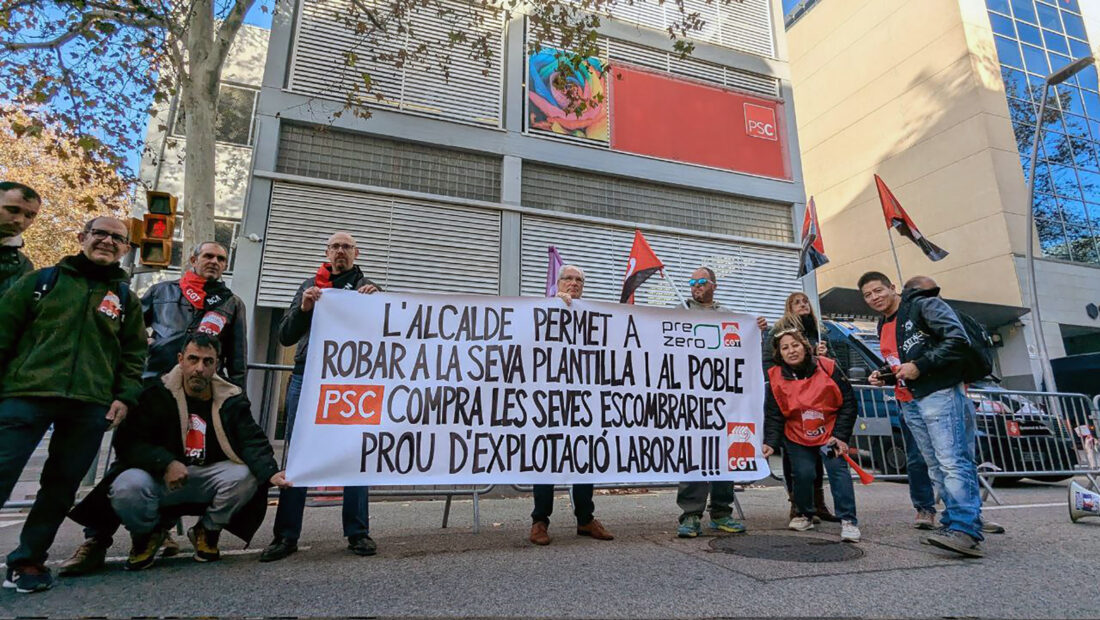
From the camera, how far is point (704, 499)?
4254 mm

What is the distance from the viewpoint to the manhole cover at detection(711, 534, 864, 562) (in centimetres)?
357

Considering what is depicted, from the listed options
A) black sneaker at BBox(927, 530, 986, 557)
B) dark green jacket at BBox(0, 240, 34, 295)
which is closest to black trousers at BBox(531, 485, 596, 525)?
black sneaker at BBox(927, 530, 986, 557)

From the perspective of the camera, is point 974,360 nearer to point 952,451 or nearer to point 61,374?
point 952,451

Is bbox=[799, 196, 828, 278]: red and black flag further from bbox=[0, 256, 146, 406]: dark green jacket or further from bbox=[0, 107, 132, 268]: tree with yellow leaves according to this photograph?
bbox=[0, 107, 132, 268]: tree with yellow leaves

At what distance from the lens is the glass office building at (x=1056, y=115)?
20656 millimetres

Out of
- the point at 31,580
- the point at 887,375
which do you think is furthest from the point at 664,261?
the point at 31,580

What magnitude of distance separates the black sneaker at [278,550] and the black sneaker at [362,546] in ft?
1.13

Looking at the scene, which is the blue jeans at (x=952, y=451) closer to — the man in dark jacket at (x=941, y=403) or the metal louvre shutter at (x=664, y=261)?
the man in dark jacket at (x=941, y=403)

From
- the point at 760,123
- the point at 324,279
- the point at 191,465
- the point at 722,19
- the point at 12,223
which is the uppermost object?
the point at 722,19

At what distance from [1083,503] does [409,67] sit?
11304 mm

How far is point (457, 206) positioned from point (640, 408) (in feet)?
25.0

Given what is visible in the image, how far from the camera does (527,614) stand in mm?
2539

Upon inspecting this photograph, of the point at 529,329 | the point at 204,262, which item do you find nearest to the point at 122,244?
the point at 204,262

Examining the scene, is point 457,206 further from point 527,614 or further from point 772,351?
point 527,614
